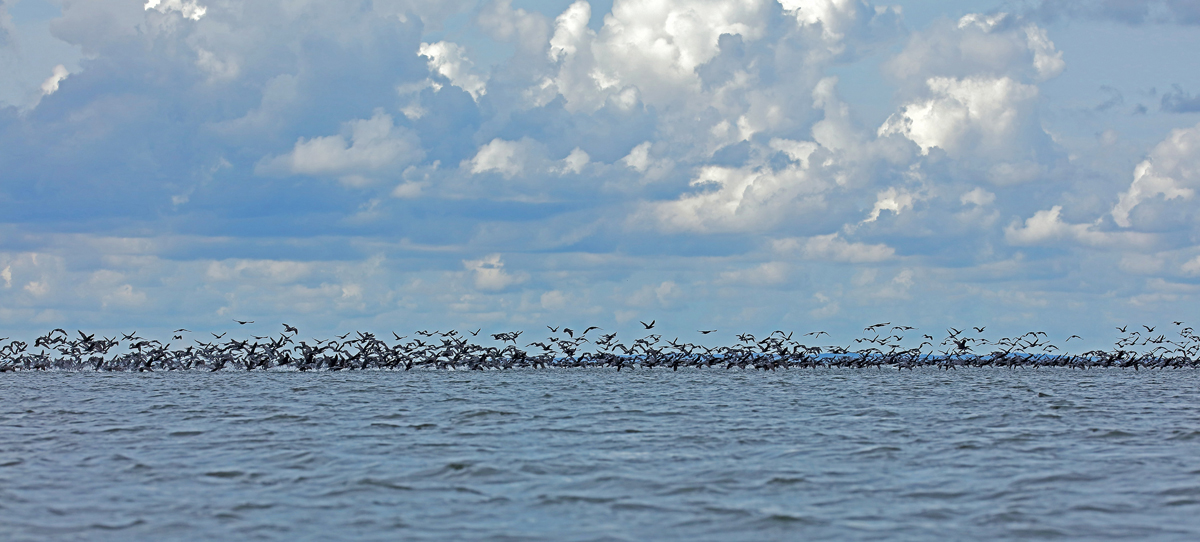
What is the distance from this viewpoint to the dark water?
15.7 metres

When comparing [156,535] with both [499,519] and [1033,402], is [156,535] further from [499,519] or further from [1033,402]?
[1033,402]

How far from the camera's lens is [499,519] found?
16.2m

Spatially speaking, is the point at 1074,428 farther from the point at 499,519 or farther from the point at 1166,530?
the point at 499,519

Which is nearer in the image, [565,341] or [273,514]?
[273,514]

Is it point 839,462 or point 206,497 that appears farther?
point 839,462

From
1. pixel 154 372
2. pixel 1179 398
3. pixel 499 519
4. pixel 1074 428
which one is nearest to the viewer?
pixel 499 519

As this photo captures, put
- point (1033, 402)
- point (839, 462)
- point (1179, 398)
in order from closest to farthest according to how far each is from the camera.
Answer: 1. point (839, 462)
2. point (1033, 402)
3. point (1179, 398)

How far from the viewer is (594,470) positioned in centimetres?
2103

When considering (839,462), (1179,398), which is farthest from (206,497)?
(1179,398)

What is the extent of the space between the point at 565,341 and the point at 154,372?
3009 centimetres

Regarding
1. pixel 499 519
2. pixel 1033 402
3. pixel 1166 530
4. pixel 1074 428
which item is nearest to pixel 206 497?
pixel 499 519

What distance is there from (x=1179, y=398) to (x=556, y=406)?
30037 millimetres

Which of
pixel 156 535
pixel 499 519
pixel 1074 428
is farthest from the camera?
pixel 1074 428

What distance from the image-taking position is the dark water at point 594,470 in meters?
15.7
